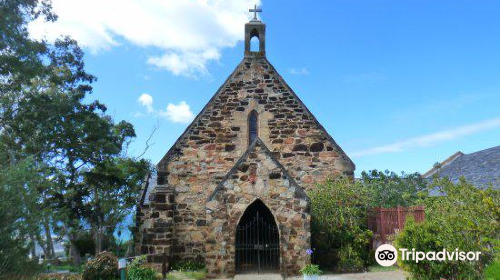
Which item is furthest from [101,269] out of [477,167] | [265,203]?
[477,167]

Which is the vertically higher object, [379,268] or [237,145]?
[237,145]

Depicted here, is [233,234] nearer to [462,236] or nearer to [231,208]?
[231,208]

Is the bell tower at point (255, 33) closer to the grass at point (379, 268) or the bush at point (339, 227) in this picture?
the bush at point (339, 227)

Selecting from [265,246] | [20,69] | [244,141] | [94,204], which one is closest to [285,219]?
[265,246]

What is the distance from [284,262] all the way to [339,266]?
2102mm

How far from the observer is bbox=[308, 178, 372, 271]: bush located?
1330 cm

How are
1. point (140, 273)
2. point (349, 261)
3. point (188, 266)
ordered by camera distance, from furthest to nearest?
1. point (188, 266)
2. point (349, 261)
3. point (140, 273)

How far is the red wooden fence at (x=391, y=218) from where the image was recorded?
14.3m

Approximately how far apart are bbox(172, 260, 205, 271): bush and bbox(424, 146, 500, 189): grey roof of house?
11.4m

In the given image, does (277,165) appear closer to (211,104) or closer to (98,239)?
(211,104)

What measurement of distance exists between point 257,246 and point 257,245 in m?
0.04

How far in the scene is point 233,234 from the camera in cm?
1227

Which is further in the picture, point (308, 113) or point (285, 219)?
point (308, 113)

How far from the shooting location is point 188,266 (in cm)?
1452
